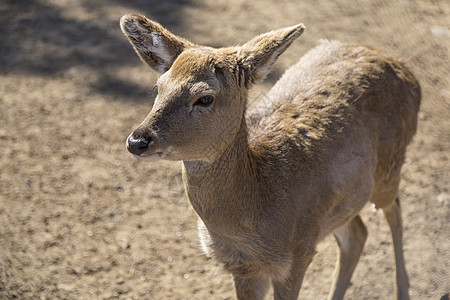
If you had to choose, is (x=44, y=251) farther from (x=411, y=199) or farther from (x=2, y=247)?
(x=411, y=199)

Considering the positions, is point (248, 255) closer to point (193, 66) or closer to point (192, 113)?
point (192, 113)

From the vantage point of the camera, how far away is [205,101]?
10.3 ft

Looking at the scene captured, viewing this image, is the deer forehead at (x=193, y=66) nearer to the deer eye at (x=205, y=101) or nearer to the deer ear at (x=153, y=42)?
the deer eye at (x=205, y=101)

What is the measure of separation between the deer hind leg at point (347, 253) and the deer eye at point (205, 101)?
1967mm

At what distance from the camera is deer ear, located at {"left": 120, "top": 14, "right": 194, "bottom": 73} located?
343 cm

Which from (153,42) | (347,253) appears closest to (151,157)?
(153,42)

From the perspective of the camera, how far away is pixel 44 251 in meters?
4.79

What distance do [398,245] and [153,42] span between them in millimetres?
2701

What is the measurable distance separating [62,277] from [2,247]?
573 millimetres

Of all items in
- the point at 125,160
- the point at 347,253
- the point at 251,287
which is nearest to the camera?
the point at 251,287

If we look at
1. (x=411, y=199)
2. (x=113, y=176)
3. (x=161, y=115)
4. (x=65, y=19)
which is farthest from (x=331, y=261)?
(x=65, y=19)

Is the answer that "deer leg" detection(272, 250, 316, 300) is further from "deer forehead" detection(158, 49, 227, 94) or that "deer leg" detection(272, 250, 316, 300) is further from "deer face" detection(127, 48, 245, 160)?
"deer forehead" detection(158, 49, 227, 94)

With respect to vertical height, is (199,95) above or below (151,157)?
above

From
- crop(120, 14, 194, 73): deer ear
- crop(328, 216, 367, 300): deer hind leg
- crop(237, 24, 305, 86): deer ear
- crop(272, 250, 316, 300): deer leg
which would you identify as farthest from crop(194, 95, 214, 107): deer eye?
crop(328, 216, 367, 300): deer hind leg
